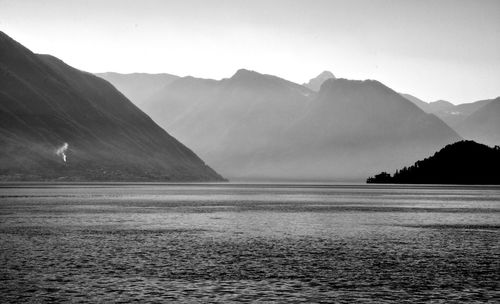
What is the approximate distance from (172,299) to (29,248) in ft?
103

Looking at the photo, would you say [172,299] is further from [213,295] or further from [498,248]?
[498,248]

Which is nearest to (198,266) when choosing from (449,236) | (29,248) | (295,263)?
(295,263)

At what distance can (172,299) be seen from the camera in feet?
128

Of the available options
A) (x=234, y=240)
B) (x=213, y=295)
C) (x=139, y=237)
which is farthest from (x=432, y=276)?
(x=139, y=237)

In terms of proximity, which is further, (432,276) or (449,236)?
(449,236)

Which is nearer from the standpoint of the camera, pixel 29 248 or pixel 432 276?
pixel 432 276

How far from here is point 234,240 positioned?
75750 millimetres

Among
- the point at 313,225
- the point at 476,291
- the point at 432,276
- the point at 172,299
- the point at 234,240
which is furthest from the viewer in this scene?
the point at 313,225

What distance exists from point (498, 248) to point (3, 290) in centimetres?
5267

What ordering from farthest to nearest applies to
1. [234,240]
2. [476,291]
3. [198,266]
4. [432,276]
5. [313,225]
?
[313,225], [234,240], [198,266], [432,276], [476,291]

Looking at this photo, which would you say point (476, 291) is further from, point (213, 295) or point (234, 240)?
point (234, 240)

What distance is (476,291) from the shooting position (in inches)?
1671

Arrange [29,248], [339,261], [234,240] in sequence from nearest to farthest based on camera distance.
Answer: [339,261]
[29,248]
[234,240]

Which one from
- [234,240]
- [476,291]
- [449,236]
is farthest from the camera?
[449,236]
